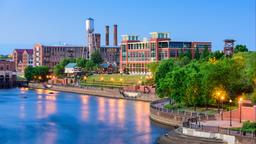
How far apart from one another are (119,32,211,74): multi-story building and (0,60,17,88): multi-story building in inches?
1379

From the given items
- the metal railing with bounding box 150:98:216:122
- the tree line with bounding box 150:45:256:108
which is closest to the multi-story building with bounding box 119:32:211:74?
the tree line with bounding box 150:45:256:108

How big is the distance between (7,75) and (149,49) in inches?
1888

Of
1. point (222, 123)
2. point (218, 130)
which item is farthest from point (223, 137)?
point (222, 123)

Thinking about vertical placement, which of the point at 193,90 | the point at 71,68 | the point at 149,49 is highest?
the point at 149,49

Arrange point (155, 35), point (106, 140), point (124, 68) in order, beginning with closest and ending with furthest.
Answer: point (106, 140) → point (155, 35) → point (124, 68)

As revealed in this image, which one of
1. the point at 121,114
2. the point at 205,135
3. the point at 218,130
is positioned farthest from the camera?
the point at 121,114

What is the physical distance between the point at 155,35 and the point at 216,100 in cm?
8407

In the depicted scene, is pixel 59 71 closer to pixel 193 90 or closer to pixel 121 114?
pixel 121 114

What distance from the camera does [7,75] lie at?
164500mm

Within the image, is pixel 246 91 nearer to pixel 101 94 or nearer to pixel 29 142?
pixel 29 142

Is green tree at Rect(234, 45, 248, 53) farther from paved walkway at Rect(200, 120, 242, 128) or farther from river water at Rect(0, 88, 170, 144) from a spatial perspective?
paved walkway at Rect(200, 120, 242, 128)

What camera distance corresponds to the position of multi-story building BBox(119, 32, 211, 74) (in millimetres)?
144250

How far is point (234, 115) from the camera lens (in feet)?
168

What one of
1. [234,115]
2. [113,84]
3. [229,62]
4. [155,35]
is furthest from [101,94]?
[234,115]
